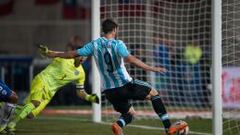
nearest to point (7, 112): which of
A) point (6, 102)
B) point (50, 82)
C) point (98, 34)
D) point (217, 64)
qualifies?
point (6, 102)

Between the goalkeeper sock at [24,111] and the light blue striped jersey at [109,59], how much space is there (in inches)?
98.0

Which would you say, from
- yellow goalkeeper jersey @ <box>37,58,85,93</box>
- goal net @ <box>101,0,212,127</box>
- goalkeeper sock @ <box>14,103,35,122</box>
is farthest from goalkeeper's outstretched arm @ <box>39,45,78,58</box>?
goal net @ <box>101,0,212,127</box>

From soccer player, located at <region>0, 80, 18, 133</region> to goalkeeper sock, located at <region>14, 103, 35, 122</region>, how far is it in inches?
5.5

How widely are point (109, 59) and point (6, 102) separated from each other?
2.88 meters

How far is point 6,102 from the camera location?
1580 centimetres

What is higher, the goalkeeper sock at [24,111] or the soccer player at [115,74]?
the soccer player at [115,74]

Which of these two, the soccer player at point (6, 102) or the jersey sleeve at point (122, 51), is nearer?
the jersey sleeve at point (122, 51)

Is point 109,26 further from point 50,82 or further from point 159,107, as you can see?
point 50,82

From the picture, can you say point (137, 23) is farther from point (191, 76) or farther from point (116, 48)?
point (116, 48)

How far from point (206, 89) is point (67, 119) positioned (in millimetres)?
4954

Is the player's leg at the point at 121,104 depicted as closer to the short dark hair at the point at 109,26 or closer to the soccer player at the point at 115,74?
the soccer player at the point at 115,74

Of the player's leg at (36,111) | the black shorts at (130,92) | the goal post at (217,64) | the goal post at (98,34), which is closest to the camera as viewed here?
the black shorts at (130,92)

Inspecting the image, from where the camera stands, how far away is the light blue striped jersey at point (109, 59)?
44.6ft

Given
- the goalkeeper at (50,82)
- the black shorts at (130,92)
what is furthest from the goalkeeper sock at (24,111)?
the black shorts at (130,92)
